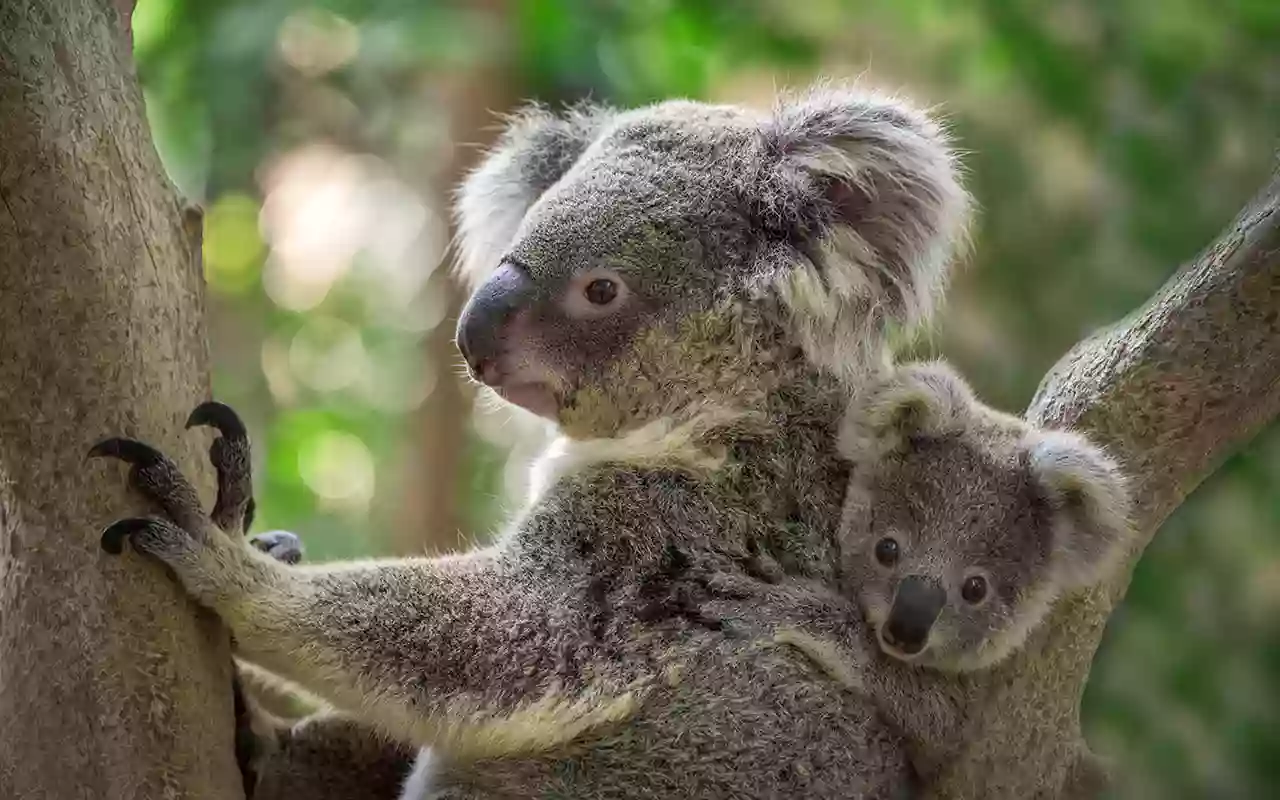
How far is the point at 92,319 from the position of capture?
152 centimetres

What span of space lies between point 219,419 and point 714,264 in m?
0.81

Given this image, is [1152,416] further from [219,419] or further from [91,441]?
[91,441]

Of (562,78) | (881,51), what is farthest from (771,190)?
(881,51)

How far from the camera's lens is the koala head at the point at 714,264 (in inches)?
76.4

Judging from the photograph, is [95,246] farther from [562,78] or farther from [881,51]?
[881,51]

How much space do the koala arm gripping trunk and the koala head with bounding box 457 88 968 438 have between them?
0.37m

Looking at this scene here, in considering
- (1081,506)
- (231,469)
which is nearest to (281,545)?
(231,469)

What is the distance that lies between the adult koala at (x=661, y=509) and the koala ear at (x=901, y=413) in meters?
0.09

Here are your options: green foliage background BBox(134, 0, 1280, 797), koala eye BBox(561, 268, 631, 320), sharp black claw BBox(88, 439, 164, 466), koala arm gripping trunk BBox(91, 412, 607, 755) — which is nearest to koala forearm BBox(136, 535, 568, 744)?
koala arm gripping trunk BBox(91, 412, 607, 755)

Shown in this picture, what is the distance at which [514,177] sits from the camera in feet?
7.98

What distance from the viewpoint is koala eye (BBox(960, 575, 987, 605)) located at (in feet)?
5.57

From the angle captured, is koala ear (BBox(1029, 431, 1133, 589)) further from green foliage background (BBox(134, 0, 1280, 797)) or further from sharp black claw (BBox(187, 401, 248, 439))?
sharp black claw (BBox(187, 401, 248, 439))

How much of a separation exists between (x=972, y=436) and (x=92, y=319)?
1.25 m

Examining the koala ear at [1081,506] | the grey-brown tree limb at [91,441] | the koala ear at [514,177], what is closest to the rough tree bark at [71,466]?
the grey-brown tree limb at [91,441]
